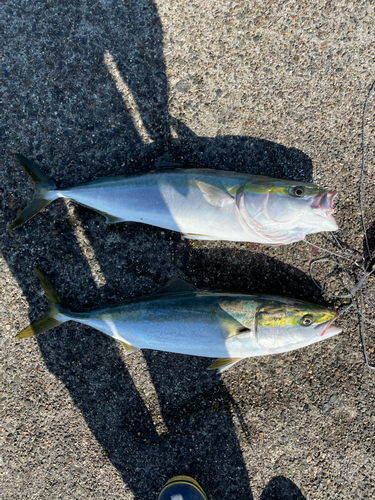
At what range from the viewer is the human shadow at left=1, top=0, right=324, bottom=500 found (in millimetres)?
2863

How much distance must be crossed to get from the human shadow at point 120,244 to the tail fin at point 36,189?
15 cm

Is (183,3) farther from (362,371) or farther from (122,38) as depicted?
(362,371)

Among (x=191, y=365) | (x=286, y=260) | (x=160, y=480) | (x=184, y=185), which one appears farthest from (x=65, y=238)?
(x=160, y=480)

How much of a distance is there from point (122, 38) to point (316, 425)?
4.08m

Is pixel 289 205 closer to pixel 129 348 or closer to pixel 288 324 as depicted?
pixel 288 324

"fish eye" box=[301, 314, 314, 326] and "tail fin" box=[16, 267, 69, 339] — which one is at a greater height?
"tail fin" box=[16, 267, 69, 339]

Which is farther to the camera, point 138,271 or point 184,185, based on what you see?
point 138,271

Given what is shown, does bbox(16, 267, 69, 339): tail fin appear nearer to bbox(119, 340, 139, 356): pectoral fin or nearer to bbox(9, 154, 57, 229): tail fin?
bbox(9, 154, 57, 229): tail fin

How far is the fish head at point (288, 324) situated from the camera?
254 cm

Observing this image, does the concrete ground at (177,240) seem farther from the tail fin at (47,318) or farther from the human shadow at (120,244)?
the tail fin at (47,318)

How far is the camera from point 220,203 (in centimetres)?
253

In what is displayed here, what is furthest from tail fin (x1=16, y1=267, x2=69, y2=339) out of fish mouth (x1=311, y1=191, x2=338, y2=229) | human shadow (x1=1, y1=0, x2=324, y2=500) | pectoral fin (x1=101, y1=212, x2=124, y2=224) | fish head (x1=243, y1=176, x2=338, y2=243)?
fish mouth (x1=311, y1=191, x2=338, y2=229)

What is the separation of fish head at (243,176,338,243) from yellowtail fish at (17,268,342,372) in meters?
0.66

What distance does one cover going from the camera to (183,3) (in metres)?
2.86
